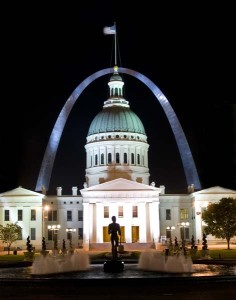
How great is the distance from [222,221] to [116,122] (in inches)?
Answer: 1844

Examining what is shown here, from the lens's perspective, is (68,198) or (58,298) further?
(68,198)

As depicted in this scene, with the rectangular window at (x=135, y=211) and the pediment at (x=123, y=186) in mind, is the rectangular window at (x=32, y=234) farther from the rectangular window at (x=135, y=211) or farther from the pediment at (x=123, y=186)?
the rectangular window at (x=135, y=211)

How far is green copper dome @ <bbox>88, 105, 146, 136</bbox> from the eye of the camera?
12038 centimetres

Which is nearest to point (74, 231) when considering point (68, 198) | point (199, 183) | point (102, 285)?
point (68, 198)

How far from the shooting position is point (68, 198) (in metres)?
111

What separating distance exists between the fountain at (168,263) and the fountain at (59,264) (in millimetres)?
3793

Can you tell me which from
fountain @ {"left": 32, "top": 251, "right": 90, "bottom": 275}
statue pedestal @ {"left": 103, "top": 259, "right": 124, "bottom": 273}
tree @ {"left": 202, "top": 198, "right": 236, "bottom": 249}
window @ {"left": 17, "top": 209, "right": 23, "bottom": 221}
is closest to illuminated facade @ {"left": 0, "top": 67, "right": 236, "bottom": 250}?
window @ {"left": 17, "top": 209, "right": 23, "bottom": 221}

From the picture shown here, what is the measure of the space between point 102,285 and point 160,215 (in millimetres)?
86248

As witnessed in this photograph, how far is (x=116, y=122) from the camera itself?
397 feet

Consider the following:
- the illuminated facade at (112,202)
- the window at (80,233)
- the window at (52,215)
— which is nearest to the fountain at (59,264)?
the illuminated facade at (112,202)

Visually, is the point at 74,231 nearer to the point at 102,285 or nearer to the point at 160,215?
the point at 160,215

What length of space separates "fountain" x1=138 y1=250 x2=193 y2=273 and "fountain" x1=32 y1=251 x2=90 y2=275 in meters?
3.79

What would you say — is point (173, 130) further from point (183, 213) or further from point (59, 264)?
point (59, 264)

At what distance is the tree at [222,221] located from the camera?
79.0 m
